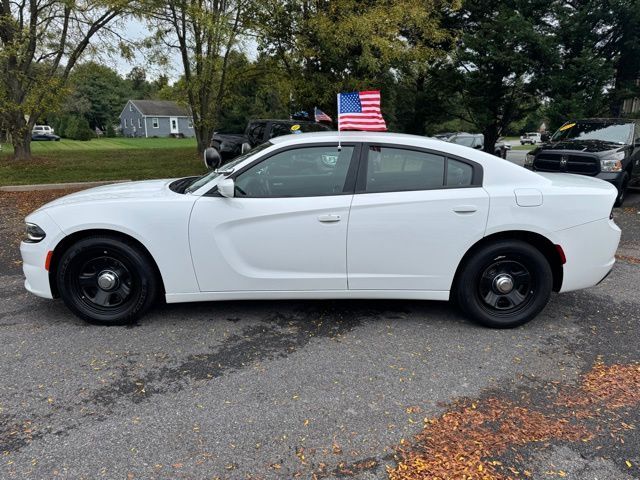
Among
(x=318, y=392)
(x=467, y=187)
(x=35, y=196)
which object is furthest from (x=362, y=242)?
(x=35, y=196)

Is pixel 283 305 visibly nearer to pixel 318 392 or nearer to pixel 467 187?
pixel 318 392

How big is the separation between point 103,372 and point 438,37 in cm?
1220

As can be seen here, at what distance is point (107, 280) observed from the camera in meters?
4.01

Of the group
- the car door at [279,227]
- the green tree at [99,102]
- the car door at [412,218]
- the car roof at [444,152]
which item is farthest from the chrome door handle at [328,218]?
the green tree at [99,102]

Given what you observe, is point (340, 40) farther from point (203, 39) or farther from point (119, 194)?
point (119, 194)

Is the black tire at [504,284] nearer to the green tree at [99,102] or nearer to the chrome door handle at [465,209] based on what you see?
the chrome door handle at [465,209]

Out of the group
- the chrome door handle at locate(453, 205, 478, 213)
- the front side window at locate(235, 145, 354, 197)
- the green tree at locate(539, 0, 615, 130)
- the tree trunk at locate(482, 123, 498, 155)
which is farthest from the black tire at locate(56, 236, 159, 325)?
the tree trunk at locate(482, 123, 498, 155)

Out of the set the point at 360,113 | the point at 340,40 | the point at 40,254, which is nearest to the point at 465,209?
the point at 360,113

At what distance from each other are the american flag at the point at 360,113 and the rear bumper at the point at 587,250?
Answer: 75.2 inches

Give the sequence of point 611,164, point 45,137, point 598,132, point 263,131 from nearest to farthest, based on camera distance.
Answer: point 611,164, point 598,132, point 263,131, point 45,137

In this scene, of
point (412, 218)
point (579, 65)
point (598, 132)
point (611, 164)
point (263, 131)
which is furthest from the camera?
point (579, 65)

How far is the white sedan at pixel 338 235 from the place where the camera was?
3904 millimetres

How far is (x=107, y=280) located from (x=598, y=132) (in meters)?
10.7

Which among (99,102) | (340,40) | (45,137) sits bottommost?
(45,137)
